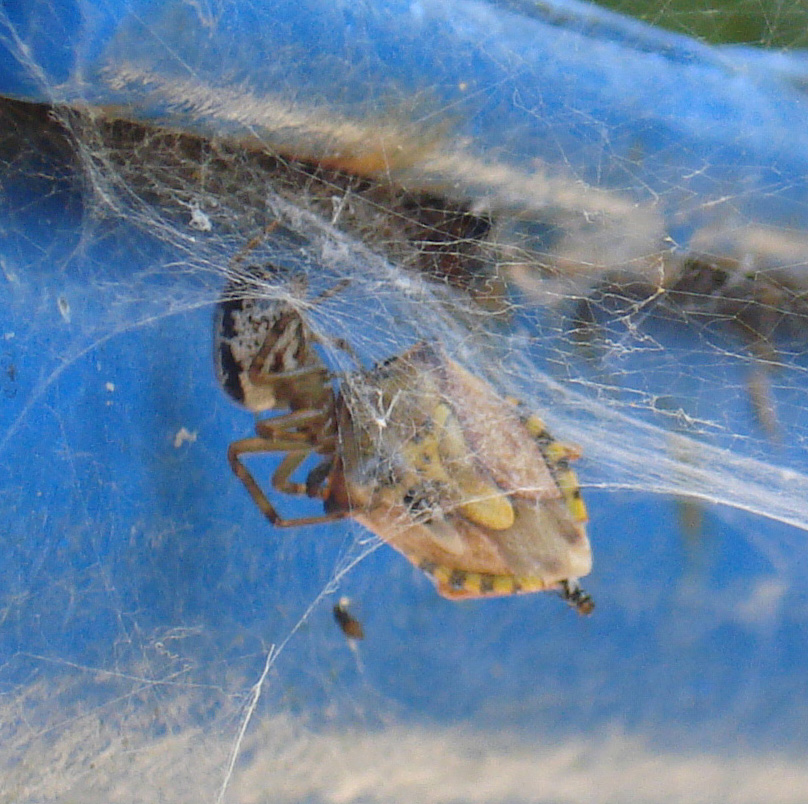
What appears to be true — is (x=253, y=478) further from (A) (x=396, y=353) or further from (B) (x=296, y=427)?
(A) (x=396, y=353)

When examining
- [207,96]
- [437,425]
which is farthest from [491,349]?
[207,96]

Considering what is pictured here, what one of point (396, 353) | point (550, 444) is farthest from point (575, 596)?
point (396, 353)

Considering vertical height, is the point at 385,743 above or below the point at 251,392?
below

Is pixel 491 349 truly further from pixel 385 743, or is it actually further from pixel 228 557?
pixel 385 743

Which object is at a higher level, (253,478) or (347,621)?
(253,478)

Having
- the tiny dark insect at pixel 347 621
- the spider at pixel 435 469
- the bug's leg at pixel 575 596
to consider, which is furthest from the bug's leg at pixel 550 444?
the tiny dark insect at pixel 347 621

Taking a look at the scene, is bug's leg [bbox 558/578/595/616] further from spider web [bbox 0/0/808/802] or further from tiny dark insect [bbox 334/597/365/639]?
tiny dark insect [bbox 334/597/365/639]
